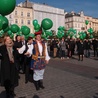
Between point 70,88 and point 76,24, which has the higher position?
point 76,24

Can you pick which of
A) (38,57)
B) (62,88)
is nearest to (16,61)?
(38,57)

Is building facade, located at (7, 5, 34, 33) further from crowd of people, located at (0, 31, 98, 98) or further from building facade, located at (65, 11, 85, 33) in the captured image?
crowd of people, located at (0, 31, 98, 98)

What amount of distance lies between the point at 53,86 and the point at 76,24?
108 meters

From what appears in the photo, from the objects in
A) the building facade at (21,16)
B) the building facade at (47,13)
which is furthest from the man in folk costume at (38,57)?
the building facade at (47,13)

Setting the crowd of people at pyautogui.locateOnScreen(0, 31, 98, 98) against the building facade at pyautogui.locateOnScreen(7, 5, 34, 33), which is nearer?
the crowd of people at pyautogui.locateOnScreen(0, 31, 98, 98)

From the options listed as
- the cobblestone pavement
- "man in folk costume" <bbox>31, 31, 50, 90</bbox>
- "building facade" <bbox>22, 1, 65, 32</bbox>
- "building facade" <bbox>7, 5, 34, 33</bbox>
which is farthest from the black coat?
"building facade" <bbox>22, 1, 65, 32</bbox>

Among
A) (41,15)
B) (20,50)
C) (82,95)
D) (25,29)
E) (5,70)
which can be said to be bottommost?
(82,95)

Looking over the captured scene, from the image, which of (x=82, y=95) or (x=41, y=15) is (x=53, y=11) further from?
(x=82, y=95)

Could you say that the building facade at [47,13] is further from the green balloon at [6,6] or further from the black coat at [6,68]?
the black coat at [6,68]

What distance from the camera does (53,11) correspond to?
95.5 meters

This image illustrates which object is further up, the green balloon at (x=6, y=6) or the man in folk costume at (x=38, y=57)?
the green balloon at (x=6, y=6)

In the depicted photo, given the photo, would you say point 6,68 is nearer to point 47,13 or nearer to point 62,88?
point 62,88

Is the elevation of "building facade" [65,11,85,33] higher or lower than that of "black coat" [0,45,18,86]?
higher

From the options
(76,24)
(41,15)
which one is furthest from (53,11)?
(76,24)
